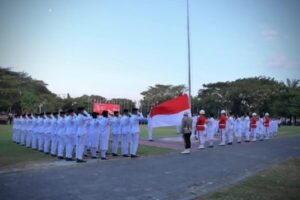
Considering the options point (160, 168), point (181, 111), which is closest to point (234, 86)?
point (181, 111)

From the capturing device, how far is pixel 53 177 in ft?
27.4

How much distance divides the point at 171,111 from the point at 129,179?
10.2 metres

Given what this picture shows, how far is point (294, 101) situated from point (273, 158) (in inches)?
2069

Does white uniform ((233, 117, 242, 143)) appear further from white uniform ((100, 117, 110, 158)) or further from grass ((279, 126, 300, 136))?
white uniform ((100, 117, 110, 158))

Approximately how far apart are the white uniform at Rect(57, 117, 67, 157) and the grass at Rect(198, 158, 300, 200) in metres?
7.25

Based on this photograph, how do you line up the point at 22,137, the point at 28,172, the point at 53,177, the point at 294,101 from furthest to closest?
the point at 294,101, the point at 22,137, the point at 28,172, the point at 53,177

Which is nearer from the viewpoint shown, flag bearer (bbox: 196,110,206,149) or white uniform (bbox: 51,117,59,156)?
white uniform (bbox: 51,117,59,156)

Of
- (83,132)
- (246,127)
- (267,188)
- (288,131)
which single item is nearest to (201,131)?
(246,127)

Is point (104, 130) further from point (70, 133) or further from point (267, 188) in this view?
point (267, 188)

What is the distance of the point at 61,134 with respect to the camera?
12547 mm

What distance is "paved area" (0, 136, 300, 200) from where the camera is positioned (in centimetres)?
680

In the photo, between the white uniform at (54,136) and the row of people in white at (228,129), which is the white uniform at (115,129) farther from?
the row of people in white at (228,129)

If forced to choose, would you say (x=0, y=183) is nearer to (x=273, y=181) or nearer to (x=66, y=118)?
(x=66, y=118)

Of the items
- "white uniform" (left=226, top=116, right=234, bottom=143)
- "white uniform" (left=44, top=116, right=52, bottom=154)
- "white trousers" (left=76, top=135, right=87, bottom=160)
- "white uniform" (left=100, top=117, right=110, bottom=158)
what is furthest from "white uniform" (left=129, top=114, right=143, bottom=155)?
"white uniform" (left=226, top=116, right=234, bottom=143)
